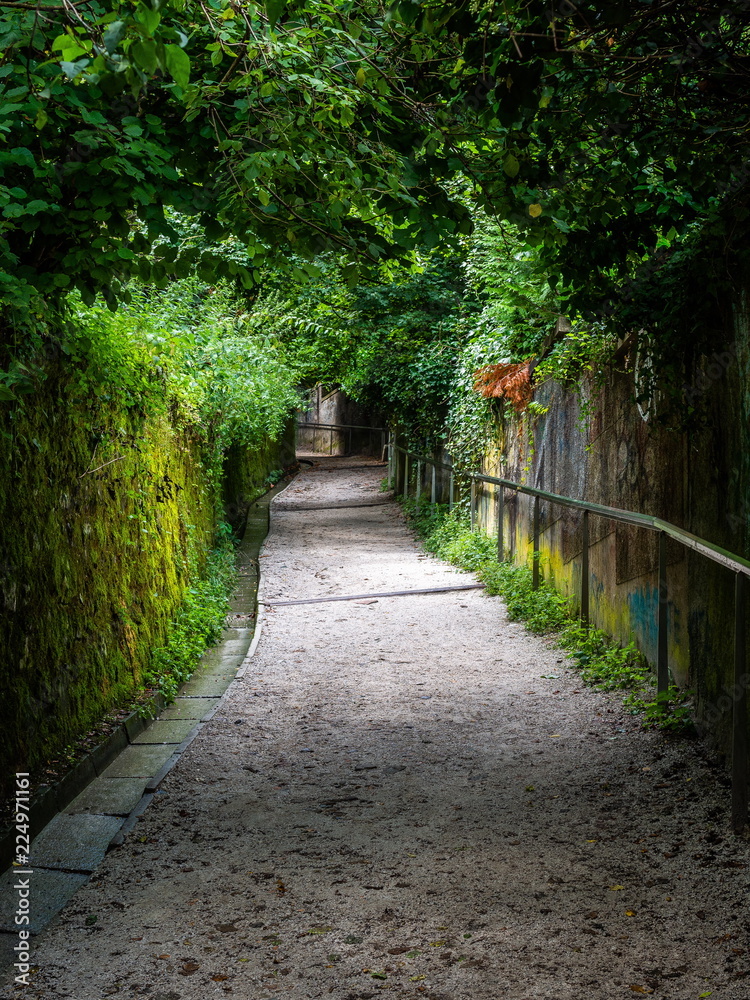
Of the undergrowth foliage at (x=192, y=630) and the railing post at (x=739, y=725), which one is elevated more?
the railing post at (x=739, y=725)

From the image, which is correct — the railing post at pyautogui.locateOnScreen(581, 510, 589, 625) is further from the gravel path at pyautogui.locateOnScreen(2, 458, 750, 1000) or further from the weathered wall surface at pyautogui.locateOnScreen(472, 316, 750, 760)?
the gravel path at pyautogui.locateOnScreen(2, 458, 750, 1000)

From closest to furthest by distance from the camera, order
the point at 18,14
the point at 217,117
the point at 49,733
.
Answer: the point at 18,14
the point at 217,117
the point at 49,733

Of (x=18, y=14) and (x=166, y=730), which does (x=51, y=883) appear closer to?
(x=166, y=730)

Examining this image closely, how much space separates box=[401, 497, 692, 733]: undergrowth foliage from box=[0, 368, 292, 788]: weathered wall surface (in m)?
3.15

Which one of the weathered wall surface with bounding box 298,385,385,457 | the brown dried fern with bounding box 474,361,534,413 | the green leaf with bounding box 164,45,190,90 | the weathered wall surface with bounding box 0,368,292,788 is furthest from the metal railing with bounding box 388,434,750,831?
the weathered wall surface with bounding box 298,385,385,457

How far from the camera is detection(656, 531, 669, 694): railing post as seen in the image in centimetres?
486

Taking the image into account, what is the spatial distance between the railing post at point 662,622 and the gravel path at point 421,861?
32cm

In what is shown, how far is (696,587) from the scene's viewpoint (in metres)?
4.72

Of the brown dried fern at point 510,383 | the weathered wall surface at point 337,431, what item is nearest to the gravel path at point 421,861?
the brown dried fern at point 510,383

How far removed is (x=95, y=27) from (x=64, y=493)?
2476 millimetres

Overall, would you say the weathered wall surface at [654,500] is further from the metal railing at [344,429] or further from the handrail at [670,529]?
the metal railing at [344,429]

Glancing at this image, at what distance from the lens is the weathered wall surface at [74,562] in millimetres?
4074

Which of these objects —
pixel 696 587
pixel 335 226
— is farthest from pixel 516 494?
pixel 335 226

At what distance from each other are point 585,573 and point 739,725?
3.35m
